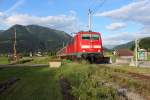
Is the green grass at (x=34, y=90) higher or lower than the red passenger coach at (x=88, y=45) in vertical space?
lower

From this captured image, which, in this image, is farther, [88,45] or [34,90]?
[88,45]

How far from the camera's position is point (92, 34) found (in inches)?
1506

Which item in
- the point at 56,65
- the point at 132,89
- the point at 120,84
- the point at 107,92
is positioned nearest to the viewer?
the point at 107,92

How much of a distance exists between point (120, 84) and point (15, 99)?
5.09 m

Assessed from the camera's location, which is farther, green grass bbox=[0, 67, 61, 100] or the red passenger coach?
the red passenger coach

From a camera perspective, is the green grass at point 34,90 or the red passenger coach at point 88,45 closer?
→ the green grass at point 34,90

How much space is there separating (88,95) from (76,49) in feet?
86.6

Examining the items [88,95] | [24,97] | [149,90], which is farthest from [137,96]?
[24,97]

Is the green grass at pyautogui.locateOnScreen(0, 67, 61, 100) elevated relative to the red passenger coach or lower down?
lower down

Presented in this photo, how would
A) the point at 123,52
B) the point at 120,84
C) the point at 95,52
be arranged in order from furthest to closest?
the point at 123,52
the point at 95,52
the point at 120,84

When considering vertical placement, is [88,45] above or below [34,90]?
above

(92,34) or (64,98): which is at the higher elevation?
(92,34)

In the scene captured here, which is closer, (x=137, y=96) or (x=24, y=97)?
(x=137, y=96)

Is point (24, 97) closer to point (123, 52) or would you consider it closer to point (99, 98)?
point (99, 98)
